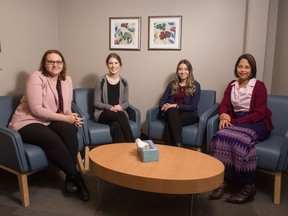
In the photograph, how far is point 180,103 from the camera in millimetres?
3234

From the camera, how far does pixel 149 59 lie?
12.0ft

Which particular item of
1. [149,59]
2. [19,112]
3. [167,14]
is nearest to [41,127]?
[19,112]

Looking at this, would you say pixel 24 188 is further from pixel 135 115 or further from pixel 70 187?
pixel 135 115

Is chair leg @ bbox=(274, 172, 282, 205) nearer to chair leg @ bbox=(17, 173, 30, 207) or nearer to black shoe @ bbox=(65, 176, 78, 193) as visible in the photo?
black shoe @ bbox=(65, 176, 78, 193)

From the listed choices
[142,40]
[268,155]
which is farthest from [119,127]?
[268,155]

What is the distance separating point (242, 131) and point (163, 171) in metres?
0.93

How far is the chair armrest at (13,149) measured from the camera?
2065mm

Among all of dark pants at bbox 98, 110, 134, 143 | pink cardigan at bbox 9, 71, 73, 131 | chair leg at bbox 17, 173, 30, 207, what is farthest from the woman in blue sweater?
chair leg at bbox 17, 173, 30, 207

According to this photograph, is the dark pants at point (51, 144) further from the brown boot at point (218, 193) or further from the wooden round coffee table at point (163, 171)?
the brown boot at point (218, 193)

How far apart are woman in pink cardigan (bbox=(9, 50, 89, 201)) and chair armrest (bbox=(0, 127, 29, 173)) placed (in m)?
0.18

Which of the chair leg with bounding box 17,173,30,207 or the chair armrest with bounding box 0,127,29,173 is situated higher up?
the chair armrest with bounding box 0,127,29,173

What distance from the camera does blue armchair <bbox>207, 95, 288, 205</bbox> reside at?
2.19 meters

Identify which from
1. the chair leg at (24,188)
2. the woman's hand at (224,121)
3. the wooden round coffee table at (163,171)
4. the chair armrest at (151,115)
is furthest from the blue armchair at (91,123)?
the woman's hand at (224,121)

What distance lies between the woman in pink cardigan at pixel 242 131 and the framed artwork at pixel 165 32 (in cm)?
108
